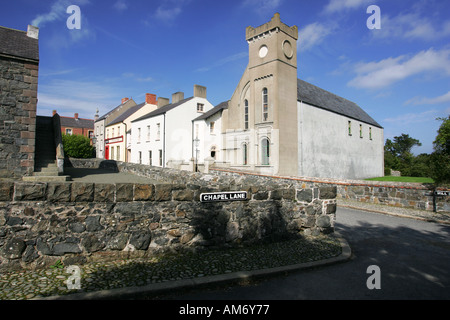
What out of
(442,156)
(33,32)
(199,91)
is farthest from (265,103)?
(33,32)

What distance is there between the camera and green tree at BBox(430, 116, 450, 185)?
1288 cm

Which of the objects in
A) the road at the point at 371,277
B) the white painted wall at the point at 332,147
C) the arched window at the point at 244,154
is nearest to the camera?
the road at the point at 371,277

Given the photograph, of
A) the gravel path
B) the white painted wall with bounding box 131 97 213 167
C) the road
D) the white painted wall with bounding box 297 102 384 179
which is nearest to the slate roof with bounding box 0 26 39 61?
the gravel path

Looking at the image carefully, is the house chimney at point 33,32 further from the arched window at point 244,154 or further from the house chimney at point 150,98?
the house chimney at point 150,98

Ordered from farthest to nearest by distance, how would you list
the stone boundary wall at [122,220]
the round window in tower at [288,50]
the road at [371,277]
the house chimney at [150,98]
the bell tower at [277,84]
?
the house chimney at [150,98], the round window in tower at [288,50], the bell tower at [277,84], the stone boundary wall at [122,220], the road at [371,277]

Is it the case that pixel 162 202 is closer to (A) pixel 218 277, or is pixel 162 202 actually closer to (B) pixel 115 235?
(B) pixel 115 235

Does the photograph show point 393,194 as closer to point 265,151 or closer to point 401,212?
point 401,212

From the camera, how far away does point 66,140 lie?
43438 millimetres

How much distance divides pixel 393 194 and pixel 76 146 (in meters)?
44.6

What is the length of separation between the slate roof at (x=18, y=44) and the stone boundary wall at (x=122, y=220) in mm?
10021

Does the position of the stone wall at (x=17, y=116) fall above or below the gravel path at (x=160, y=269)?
above

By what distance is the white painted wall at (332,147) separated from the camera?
29188 millimetres

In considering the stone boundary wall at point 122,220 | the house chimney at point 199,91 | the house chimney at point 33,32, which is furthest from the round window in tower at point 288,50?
the stone boundary wall at point 122,220

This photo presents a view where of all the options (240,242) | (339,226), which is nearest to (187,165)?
(339,226)
